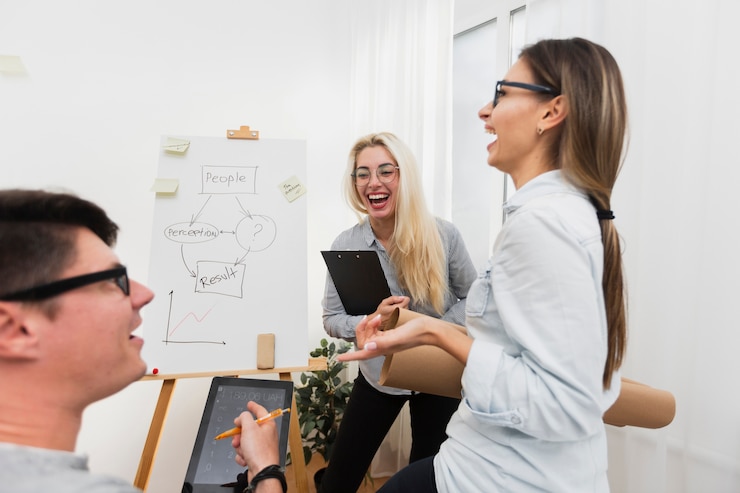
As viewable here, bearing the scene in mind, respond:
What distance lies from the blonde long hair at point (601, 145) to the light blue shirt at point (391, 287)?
2.95 feet

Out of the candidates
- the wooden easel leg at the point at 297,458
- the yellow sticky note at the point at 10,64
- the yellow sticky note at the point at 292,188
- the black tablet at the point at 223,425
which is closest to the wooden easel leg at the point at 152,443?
the black tablet at the point at 223,425

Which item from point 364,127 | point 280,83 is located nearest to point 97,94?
point 280,83

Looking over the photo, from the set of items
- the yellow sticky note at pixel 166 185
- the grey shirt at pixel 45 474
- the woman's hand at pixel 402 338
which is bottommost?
the grey shirt at pixel 45 474

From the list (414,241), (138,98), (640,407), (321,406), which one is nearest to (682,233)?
(640,407)

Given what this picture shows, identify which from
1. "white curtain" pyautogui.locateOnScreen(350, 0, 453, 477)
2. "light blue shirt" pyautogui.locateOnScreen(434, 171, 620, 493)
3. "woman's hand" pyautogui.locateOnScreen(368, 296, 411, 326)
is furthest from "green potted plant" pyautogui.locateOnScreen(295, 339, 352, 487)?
"light blue shirt" pyautogui.locateOnScreen(434, 171, 620, 493)

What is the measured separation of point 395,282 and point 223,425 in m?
0.79

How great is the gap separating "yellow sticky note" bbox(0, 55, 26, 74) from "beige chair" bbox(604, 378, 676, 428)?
3003mm

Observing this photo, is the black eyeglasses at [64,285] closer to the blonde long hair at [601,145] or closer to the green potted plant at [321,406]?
the blonde long hair at [601,145]

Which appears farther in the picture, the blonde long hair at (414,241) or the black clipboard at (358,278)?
the blonde long hair at (414,241)

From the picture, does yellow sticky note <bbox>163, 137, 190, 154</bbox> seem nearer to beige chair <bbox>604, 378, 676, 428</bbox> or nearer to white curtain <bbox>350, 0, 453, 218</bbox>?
white curtain <bbox>350, 0, 453, 218</bbox>

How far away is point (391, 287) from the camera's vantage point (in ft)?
5.88

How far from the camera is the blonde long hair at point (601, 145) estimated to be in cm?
83

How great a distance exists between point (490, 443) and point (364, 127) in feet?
7.79

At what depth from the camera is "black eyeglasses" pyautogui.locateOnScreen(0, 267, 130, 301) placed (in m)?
0.67
